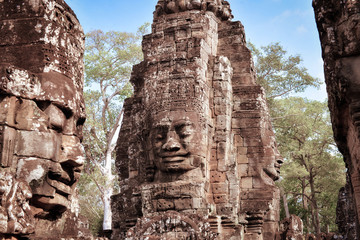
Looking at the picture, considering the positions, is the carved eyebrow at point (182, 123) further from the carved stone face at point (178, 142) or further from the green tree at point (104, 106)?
the green tree at point (104, 106)

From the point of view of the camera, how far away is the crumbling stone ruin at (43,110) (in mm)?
4262

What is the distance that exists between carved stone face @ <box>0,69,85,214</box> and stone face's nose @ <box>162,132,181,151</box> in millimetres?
5426

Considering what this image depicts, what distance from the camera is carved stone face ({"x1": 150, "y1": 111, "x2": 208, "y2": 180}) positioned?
1034 centimetres

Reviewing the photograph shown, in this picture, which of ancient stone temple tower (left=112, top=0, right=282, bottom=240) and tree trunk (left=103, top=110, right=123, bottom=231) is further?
tree trunk (left=103, top=110, right=123, bottom=231)

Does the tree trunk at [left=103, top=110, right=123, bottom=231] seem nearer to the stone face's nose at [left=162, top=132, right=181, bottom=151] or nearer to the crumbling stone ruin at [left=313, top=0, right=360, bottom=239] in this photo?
the stone face's nose at [left=162, top=132, right=181, bottom=151]

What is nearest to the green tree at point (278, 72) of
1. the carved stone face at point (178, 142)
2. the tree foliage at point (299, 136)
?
the tree foliage at point (299, 136)

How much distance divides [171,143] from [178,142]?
0.64ft

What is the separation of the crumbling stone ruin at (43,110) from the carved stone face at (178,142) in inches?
210

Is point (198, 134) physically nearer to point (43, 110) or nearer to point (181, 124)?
point (181, 124)

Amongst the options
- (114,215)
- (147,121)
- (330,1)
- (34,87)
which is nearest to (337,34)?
(330,1)

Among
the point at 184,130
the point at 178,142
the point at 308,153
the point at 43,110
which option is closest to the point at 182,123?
the point at 184,130

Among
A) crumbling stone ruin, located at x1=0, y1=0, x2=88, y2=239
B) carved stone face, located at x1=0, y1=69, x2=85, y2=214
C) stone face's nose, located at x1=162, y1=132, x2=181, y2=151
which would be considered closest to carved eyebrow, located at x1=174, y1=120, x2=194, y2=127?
stone face's nose, located at x1=162, y1=132, x2=181, y2=151

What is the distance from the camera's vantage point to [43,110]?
4.58 metres

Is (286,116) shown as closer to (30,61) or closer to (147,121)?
(147,121)
